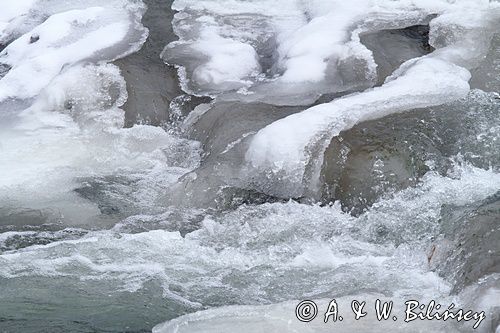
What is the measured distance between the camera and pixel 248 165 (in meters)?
5.46

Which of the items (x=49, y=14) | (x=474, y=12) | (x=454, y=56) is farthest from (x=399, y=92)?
(x=49, y=14)

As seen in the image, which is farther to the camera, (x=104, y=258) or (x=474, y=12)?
(x=474, y=12)

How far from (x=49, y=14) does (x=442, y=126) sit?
15.8 ft

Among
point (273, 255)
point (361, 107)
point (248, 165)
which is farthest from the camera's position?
point (361, 107)

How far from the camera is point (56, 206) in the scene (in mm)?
5406

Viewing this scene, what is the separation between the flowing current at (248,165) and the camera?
14.0 feet

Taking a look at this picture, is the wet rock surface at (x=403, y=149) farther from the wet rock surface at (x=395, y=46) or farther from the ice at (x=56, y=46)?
the ice at (x=56, y=46)

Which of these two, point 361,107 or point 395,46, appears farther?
point 395,46

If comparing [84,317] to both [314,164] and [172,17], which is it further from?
[172,17]

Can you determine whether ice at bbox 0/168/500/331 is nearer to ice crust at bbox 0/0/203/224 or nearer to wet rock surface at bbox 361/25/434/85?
ice crust at bbox 0/0/203/224

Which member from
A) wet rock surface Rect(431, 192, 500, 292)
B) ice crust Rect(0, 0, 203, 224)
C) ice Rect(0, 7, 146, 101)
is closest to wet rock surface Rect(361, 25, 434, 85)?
ice crust Rect(0, 0, 203, 224)

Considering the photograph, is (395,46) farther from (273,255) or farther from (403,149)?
(273,255)

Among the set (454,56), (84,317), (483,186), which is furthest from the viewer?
(454,56)

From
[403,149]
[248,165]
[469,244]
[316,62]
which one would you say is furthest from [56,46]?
[469,244]
